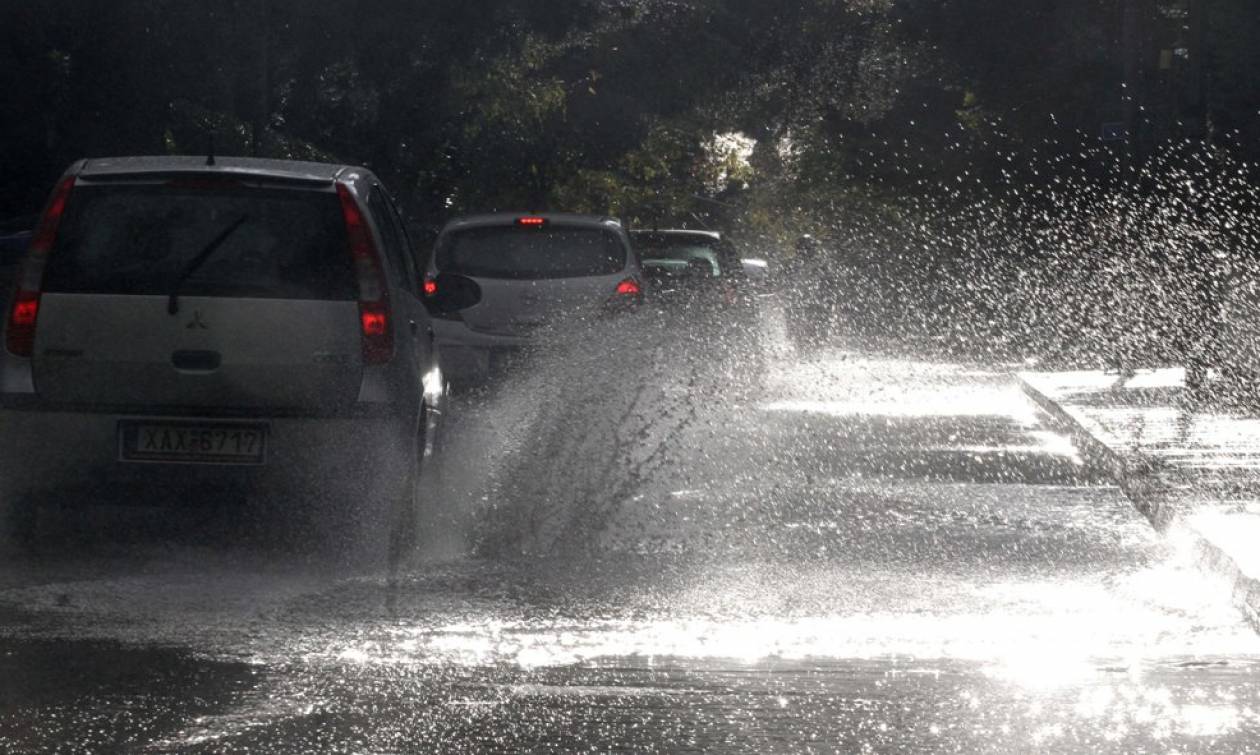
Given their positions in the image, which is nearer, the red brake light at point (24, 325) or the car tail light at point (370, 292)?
the red brake light at point (24, 325)

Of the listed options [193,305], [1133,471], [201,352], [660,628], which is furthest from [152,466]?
[1133,471]

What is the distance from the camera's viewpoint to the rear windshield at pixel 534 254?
54.7 feet

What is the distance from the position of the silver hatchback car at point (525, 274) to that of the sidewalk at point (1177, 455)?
3.51 m

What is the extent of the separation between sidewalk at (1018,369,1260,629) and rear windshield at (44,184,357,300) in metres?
3.62

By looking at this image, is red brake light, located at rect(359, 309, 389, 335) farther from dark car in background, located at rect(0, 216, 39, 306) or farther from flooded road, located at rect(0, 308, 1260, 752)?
dark car in background, located at rect(0, 216, 39, 306)

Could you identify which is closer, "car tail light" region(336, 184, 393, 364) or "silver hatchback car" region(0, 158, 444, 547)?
"silver hatchback car" region(0, 158, 444, 547)

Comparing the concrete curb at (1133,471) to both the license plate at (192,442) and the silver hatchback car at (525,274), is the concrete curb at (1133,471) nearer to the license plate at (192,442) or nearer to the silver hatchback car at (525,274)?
the silver hatchback car at (525,274)

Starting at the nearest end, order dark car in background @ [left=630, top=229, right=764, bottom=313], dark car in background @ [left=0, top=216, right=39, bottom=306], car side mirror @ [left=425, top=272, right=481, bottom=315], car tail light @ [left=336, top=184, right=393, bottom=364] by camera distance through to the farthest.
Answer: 1. car tail light @ [left=336, top=184, right=393, bottom=364]
2. car side mirror @ [left=425, top=272, right=481, bottom=315]
3. dark car in background @ [left=630, top=229, right=764, bottom=313]
4. dark car in background @ [left=0, top=216, right=39, bottom=306]

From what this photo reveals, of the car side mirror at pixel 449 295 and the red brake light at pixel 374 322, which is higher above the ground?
the red brake light at pixel 374 322

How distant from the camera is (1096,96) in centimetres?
4047

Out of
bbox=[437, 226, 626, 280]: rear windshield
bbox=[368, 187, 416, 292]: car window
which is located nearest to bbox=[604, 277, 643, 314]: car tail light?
bbox=[437, 226, 626, 280]: rear windshield

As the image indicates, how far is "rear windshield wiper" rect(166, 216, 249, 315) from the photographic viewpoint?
839 centimetres

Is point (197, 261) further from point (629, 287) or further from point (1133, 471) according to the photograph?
point (629, 287)

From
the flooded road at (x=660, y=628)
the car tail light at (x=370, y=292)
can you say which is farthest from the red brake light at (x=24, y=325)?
the car tail light at (x=370, y=292)
